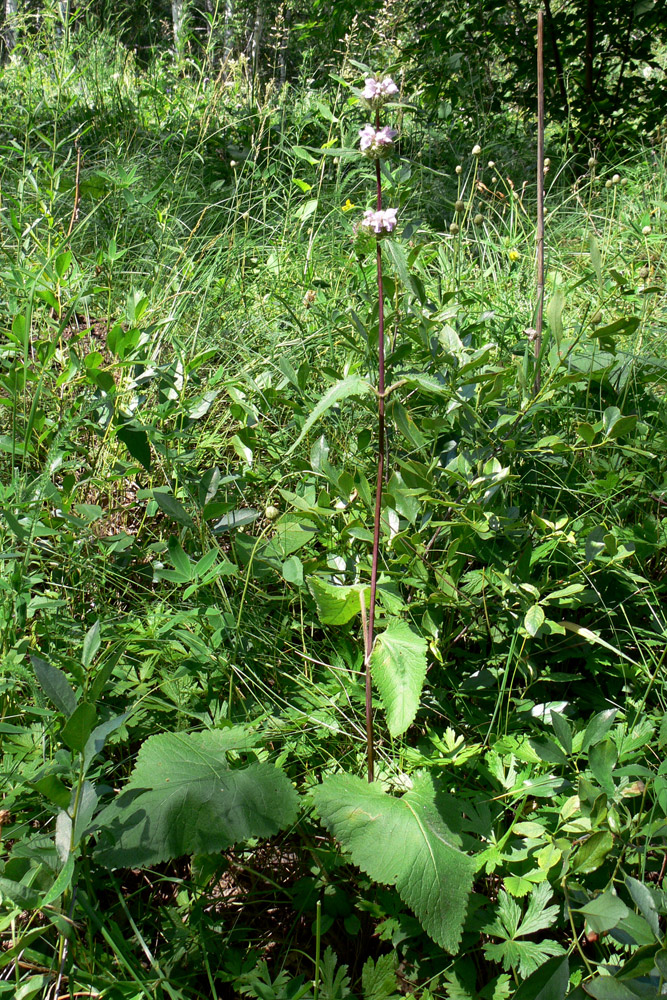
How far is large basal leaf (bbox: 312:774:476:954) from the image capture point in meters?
0.87

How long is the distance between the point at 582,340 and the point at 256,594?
3.83 ft

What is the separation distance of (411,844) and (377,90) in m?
0.97

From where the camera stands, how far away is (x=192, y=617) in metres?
1.25

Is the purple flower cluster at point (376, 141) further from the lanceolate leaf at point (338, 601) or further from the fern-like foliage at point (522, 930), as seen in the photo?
the fern-like foliage at point (522, 930)

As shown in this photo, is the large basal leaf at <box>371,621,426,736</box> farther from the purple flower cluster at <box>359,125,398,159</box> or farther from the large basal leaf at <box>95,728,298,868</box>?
the purple flower cluster at <box>359,125,398,159</box>

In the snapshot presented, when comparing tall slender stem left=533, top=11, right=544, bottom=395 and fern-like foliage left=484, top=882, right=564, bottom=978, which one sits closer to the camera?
fern-like foliage left=484, top=882, right=564, bottom=978

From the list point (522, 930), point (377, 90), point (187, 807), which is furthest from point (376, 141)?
point (522, 930)

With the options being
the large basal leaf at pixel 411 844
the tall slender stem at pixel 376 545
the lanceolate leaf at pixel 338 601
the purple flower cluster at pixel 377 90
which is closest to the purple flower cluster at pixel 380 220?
the tall slender stem at pixel 376 545

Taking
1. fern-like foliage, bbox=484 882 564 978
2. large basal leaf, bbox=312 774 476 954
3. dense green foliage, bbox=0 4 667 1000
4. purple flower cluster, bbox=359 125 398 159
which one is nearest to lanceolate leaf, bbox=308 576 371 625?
dense green foliage, bbox=0 4 667 1000

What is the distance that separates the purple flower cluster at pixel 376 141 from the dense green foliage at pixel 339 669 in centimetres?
5

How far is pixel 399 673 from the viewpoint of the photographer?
95 cm

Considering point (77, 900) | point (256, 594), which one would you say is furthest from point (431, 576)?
point (77, 900)

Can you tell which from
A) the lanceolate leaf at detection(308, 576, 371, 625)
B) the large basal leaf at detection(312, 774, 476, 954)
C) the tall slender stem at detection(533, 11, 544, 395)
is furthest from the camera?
the tall slender stem at detection(533, 11, 544, 395)

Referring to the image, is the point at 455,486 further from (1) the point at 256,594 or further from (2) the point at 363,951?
(2) the point at 363,951
